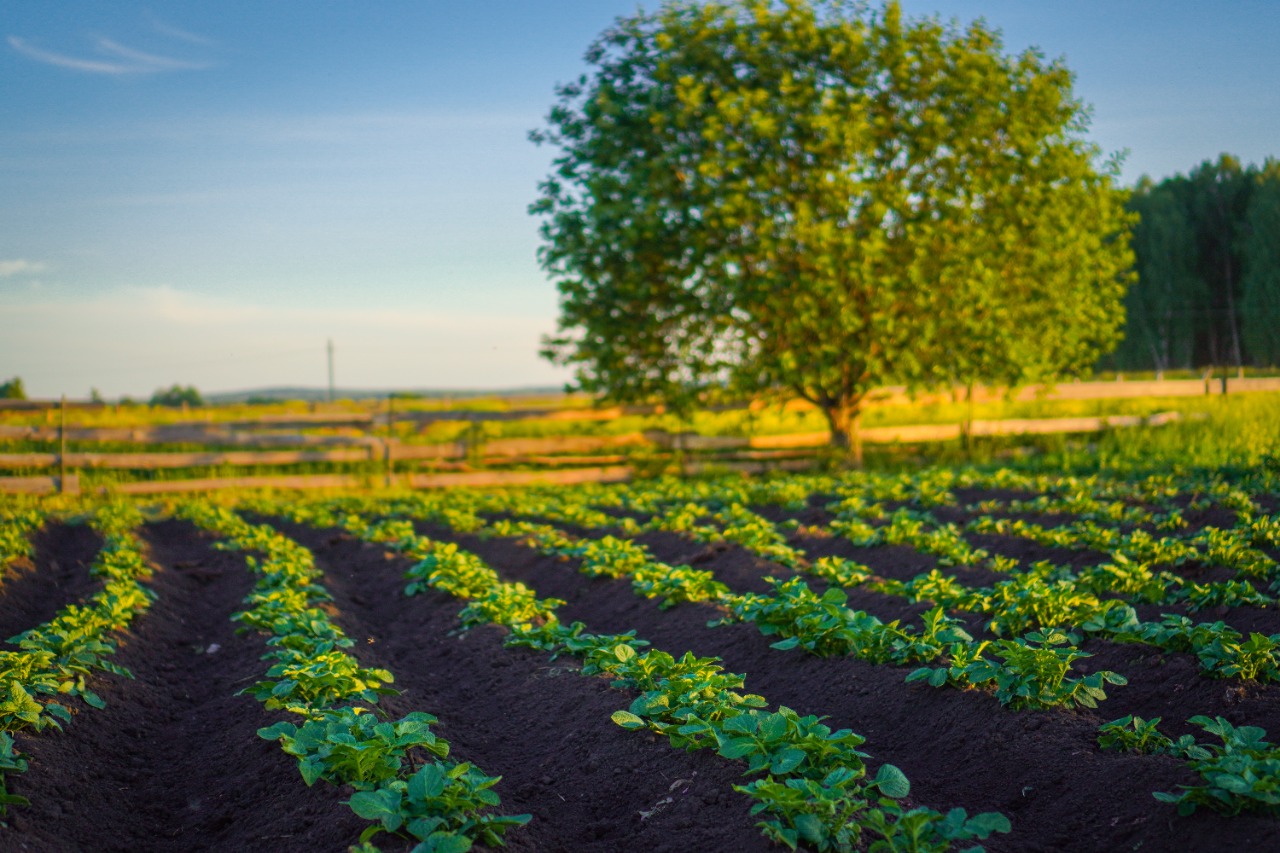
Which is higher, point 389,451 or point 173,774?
point 389,451

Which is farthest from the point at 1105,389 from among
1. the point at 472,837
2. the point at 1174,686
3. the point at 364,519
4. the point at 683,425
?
the point at 472,837

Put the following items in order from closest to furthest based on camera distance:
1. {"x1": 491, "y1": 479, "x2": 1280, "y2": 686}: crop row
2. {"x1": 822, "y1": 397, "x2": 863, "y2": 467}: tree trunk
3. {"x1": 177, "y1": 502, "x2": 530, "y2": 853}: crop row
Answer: {"x1": 177, "y1": 502, "x2": 530, "y2": 853}: crop row, {"x1": 491, "y1": 479, "x2": 1280, "y2": 686}: crop row, {"x1": 822, "y1": 397, "x2": 863, "y2": 467}: tree trunk

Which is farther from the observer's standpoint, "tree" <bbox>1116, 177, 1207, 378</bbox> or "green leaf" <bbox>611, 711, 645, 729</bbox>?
"tree" <bbox>1116, 177, 1207, 378</bbox>

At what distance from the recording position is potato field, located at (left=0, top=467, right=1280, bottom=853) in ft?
12.1

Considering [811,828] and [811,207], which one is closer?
[811,828]

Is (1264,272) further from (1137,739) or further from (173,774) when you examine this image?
(173,774)

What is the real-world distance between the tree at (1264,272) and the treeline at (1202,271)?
0.06 m

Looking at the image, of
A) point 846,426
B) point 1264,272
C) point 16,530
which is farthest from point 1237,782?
point 1264,272

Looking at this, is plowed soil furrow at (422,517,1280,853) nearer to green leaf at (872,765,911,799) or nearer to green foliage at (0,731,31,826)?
green leaf at (872,765,911,799)

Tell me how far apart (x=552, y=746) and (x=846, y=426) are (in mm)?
13470

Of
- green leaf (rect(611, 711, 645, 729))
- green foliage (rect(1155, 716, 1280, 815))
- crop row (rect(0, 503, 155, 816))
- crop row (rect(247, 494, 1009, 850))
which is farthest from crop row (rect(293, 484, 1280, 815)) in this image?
crop row (rect(0, 503, 155, 816))

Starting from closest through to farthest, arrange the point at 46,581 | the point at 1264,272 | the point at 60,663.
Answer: the point at 60,663 → the point at 46,581 → the point at 1264,272

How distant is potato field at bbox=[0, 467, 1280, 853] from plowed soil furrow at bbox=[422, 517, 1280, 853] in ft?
0.04

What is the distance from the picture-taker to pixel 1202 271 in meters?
46.3
